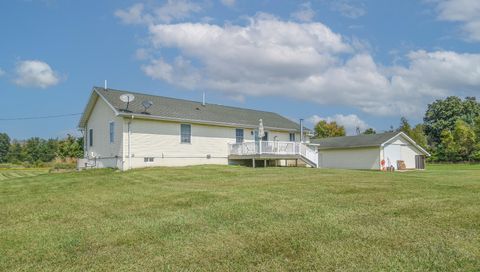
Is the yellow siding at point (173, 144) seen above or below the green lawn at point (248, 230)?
above

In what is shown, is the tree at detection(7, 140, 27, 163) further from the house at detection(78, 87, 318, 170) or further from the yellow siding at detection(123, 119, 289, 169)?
the yellow siding at detection(123, 119, 289, 169)

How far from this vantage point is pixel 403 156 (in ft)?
102

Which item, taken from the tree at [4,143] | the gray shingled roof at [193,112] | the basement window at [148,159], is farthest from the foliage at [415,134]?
the tree at [4,143]

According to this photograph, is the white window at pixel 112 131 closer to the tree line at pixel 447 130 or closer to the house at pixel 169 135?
the house at pixel 169 135

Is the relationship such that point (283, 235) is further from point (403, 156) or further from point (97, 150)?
point (403, 156)

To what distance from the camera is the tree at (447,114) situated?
5828 cm

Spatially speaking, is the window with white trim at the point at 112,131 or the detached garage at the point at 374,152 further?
the detached garage at the point at 374,152

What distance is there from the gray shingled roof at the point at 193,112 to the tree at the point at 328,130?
2401 cm

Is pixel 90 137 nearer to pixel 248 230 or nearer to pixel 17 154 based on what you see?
pixel 248 230

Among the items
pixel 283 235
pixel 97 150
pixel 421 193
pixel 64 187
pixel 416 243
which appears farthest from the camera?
pixel 97 150

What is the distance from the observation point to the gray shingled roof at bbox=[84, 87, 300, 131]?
64.0 ft

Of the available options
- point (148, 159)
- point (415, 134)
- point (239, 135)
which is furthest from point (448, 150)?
point (148, 159)

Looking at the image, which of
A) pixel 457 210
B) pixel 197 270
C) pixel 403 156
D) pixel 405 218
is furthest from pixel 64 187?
pixel 403 156

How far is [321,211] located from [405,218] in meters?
1.49
